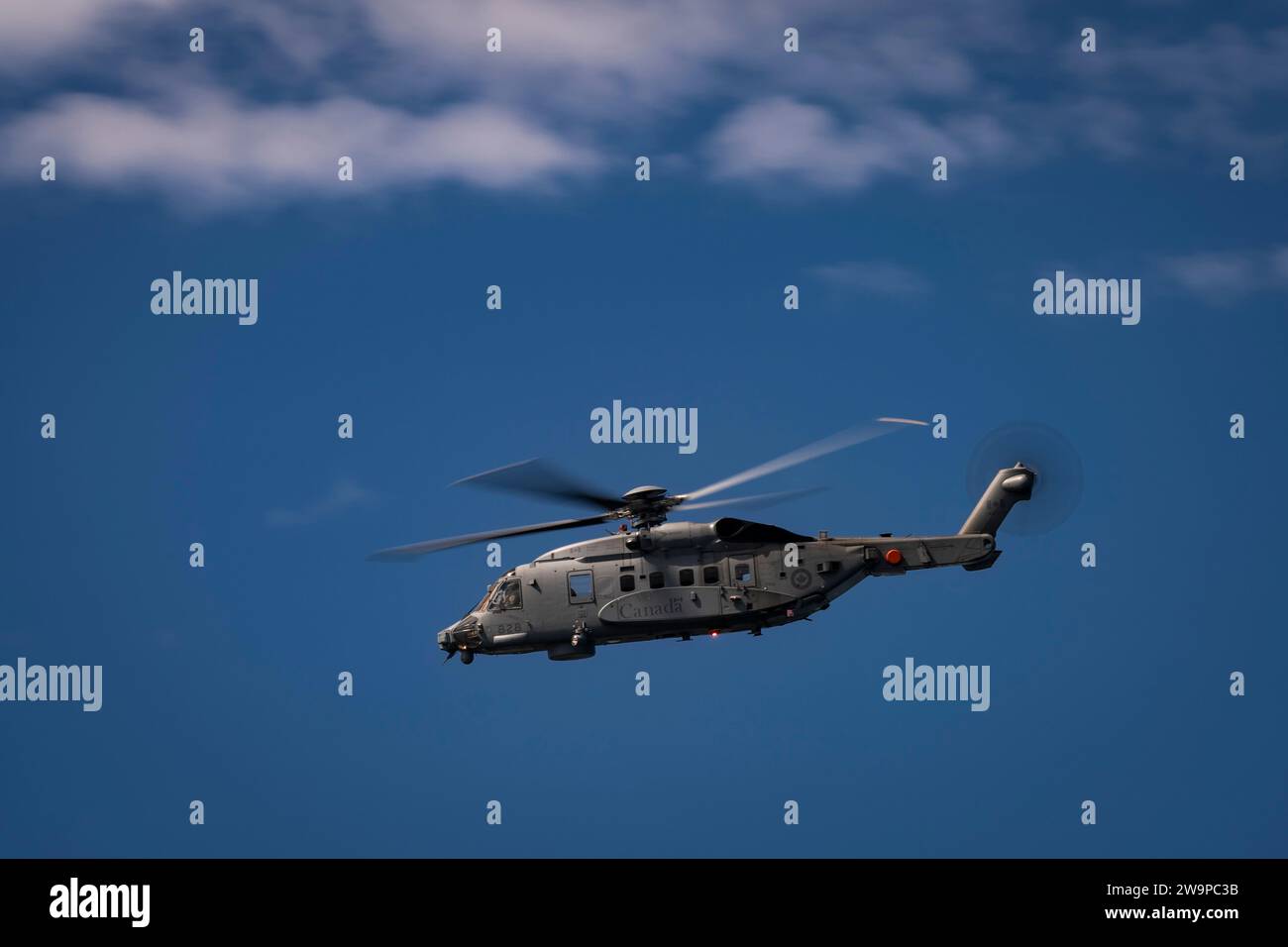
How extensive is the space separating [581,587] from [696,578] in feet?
11.0

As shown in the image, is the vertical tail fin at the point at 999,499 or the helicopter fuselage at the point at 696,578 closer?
the helicopter fuselage at the point at 696,578

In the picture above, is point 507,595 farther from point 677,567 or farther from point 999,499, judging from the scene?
point 999,499

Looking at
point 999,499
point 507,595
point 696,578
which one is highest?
point 999,499

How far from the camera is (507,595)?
220 ft

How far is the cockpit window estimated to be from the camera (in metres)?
66.8

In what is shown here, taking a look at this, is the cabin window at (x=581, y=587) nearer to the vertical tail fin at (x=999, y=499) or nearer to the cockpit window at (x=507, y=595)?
the cockpit window at (x=507, y=595)

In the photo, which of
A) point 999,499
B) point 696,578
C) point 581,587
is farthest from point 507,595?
point 999,499

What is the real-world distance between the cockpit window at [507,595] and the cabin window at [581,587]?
153cm

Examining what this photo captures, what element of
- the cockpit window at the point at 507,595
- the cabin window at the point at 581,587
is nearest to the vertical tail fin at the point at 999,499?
the cabin window at the point at 581,587

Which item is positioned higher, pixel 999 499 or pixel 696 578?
pixel 999 499

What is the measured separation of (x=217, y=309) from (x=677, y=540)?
25648mm

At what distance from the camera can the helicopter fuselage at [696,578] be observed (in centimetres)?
6444

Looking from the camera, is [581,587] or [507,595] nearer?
[581,587]
